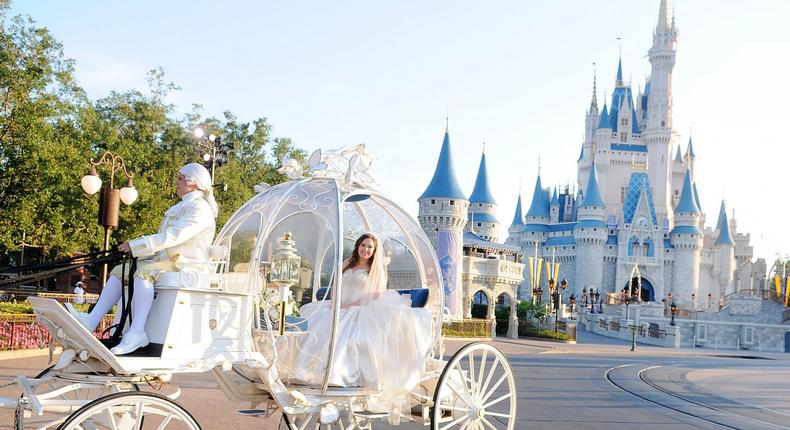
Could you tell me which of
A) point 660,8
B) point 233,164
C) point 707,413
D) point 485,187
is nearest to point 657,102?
point 660,8

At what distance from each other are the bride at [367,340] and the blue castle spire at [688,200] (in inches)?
3042

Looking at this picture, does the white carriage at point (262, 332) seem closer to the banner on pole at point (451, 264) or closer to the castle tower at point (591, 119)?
the banner on pole at point (451, 264)

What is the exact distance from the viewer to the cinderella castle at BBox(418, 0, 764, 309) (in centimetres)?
7569

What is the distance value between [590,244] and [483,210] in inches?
707

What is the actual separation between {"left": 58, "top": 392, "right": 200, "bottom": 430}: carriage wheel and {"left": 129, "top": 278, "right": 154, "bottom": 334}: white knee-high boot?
0.50 metres

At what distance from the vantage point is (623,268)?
246ft

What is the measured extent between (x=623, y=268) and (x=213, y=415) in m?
71.4

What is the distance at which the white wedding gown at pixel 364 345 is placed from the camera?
5520mm

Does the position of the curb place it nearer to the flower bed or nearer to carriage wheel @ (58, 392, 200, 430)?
the flower bed

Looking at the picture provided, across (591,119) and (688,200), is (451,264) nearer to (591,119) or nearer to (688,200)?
(688,200)

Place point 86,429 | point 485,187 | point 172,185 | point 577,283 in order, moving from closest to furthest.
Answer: point 86,429 < point 172,185 < point 485,187 < point 577,283

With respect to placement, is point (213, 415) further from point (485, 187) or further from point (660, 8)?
point (660, 8)

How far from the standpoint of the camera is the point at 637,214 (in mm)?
76875

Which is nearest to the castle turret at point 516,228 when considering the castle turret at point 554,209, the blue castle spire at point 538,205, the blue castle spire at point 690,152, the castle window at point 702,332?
the blue castle spire at point 538,205
